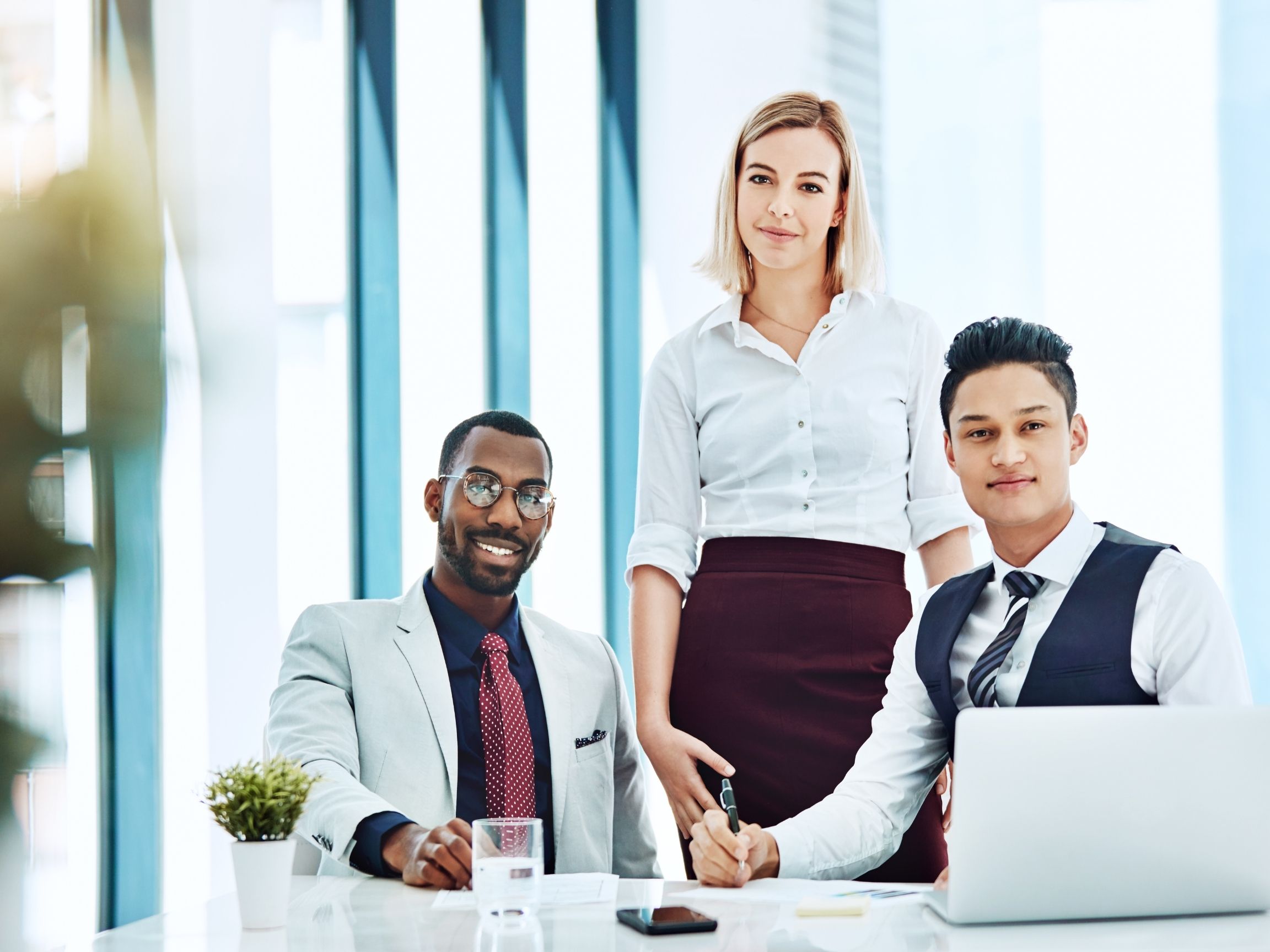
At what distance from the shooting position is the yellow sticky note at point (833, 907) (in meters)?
1.29

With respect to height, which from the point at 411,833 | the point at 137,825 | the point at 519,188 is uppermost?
the point at 519,188

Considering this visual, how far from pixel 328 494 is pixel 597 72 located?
4.49ft

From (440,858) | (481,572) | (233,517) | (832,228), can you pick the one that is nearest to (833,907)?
(440,858)

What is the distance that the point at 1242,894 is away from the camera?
3.99 ft

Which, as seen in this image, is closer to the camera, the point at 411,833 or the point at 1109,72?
the point at 411,833

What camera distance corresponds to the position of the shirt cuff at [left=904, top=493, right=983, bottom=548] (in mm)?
2084

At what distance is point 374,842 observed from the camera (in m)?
1.59

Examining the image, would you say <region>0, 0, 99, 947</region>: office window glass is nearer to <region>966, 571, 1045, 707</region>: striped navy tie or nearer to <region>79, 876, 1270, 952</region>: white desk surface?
<region>79, 876, 1270, 952</region>: white desk surface

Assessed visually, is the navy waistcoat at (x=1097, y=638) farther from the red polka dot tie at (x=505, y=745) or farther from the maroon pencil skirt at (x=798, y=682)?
the red polka dot tie at (x=505, y=745)

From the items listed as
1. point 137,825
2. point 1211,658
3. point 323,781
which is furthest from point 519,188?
point 1211,658

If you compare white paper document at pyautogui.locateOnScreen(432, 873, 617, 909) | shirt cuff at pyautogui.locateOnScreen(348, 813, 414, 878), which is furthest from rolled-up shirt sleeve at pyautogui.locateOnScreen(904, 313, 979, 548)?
shirt cuff at pyautogui.locateOnScreen(348, 813, 414, 878)

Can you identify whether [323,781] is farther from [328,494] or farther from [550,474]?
[328,494]

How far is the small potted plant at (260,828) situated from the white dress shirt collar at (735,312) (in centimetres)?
115

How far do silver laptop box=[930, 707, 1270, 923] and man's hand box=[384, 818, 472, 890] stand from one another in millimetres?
576
